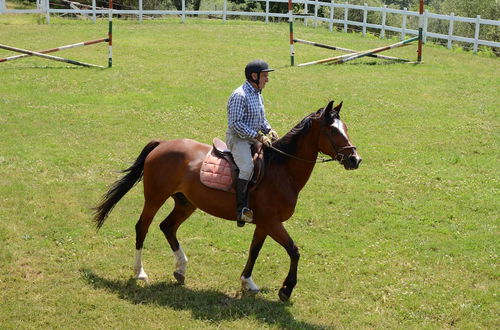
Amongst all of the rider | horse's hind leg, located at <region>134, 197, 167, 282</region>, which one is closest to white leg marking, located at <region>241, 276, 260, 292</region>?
the rider

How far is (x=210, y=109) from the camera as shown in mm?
20094

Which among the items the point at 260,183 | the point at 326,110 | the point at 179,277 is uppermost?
the point at 326,110

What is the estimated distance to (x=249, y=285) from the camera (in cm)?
949

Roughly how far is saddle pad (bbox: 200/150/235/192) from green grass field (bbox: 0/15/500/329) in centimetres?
152

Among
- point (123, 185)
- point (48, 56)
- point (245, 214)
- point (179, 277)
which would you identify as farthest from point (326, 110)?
point (48, 56)

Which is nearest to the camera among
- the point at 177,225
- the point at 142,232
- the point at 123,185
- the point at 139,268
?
the point at 139,268

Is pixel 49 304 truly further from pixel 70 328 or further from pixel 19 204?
pixel 19 204

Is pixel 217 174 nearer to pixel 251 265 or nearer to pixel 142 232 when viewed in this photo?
pixel 251 265

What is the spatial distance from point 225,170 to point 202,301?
183 centimetres

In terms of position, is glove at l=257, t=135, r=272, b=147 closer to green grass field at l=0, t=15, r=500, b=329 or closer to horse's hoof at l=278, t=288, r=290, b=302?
horse's hoof at l=278, t=288, r=290, b=302

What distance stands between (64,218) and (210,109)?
867cm

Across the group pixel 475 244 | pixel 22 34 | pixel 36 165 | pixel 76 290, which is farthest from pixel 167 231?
pixel 22 34

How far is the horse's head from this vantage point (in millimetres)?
8672

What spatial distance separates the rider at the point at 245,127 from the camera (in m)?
9.14
